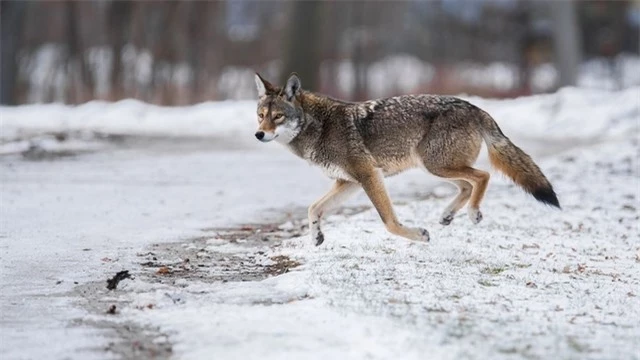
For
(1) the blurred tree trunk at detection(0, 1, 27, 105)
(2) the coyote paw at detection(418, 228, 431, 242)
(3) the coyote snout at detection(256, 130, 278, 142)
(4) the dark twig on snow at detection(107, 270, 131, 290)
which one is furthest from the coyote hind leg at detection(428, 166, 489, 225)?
(1) the blurred tree trunk at detection(0, 1, 27, 105)

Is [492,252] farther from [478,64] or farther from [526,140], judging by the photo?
[478,64]

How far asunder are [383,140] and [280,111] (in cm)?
94

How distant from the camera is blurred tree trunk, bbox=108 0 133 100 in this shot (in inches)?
1216

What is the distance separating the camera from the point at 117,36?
31.8 metres

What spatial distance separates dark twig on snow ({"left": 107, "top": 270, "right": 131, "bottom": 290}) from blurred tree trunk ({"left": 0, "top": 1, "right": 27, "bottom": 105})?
21253 millimetres

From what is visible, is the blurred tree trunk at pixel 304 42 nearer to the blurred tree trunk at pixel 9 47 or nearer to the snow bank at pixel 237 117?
the snow bank at pixel 237 117

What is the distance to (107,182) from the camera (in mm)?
12906

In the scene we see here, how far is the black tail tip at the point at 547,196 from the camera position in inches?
342

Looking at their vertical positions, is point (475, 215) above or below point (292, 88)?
below

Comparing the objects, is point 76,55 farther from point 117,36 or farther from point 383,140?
point 383,140

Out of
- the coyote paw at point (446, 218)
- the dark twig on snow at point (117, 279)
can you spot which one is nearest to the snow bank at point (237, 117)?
the coyote paw at point (446, 218)

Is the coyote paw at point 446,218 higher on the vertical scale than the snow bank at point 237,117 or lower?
higher

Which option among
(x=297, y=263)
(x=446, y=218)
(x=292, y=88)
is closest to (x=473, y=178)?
(x=446, y=218)

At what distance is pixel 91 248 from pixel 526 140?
13.3 metres
